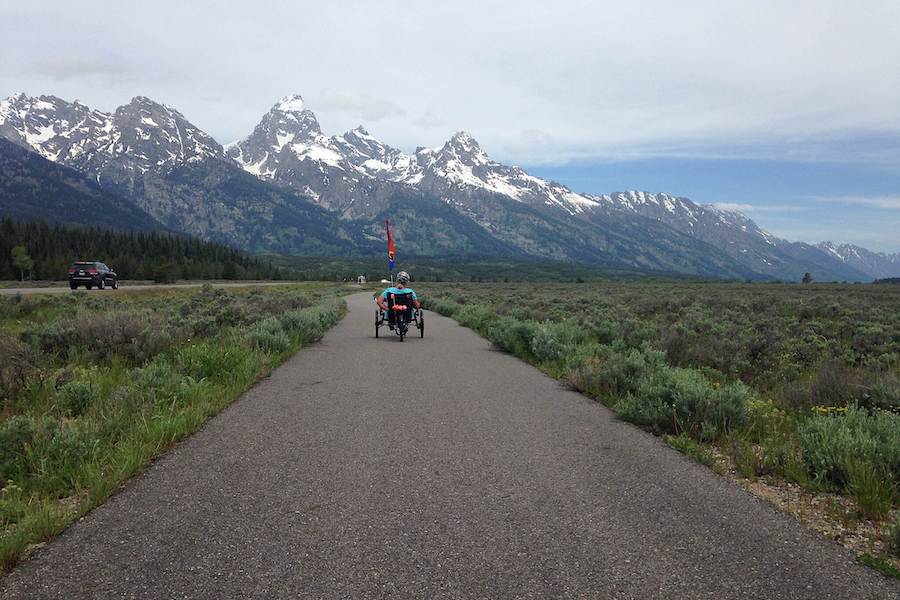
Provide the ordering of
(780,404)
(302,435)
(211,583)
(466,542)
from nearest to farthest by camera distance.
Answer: (211,583) → (466,542) → (302,435) → (780,404)

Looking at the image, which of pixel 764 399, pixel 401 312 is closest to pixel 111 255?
pixel 401 312

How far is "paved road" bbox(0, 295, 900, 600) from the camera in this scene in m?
3.30

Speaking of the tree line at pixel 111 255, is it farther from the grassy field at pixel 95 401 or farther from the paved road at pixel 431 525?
the paved road at pixel 431 525

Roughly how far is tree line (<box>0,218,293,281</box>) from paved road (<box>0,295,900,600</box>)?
80000 millimetres

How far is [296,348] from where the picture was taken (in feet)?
48.1

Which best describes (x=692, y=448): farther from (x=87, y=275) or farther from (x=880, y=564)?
(x=87, y=275)

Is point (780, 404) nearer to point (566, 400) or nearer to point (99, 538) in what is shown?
point (566, 400)

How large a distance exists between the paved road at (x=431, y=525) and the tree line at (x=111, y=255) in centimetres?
8000

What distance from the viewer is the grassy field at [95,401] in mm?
4574

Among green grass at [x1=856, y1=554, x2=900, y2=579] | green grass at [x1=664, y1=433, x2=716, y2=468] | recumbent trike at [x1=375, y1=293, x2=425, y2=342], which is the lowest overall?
green grass at [x1=664, y1=433, x2=716, y2=468]

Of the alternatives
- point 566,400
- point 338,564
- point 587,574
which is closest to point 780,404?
point 566,400

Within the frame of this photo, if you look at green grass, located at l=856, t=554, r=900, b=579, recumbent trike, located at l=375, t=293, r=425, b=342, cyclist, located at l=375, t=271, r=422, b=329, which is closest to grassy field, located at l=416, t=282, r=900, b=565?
green grass, located at l=856, t=554, r=900, b=579

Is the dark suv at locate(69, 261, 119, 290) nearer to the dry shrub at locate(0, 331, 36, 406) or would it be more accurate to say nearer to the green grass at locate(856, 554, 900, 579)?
the dry shrub at locate(0, 331, 36, 406)

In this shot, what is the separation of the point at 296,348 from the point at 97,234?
127 m
